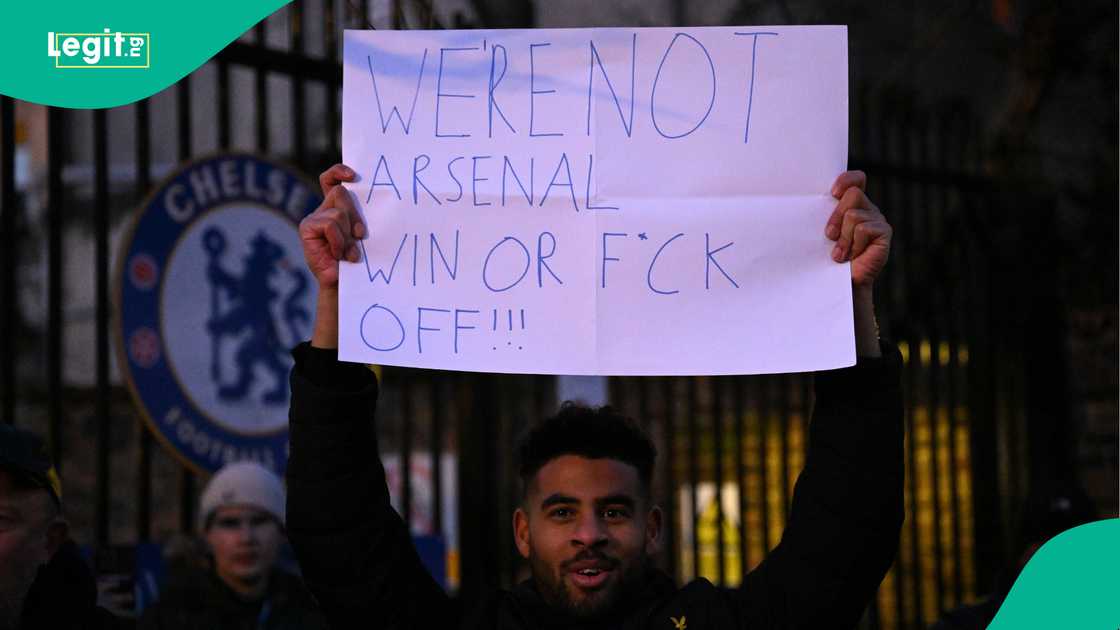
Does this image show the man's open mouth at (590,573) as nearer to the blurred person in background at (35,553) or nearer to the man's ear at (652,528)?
the man's ear at (652,528)

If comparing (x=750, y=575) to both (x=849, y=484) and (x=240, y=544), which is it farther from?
(x=240, y=544)

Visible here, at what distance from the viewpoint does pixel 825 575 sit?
7.32 feet

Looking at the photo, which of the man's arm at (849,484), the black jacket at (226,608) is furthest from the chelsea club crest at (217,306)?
the man's arm at (849,484)

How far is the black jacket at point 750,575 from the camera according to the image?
222 cm

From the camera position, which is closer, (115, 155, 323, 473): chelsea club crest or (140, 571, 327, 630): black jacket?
(140, 571, 327, 630): black jacket

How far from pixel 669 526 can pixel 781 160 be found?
269 cm

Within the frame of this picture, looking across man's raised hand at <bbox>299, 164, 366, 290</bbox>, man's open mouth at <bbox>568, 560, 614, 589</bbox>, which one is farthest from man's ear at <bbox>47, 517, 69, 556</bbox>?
man's open mouth at <bbox>568, 560, 614, 589</bbox>

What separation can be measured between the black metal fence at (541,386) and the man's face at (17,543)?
2.75 feet

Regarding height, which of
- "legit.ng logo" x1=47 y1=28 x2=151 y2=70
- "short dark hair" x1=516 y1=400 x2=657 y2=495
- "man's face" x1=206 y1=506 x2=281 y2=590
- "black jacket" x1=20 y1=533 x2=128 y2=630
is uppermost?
"legit.ng logo" x1=47 y1=28 x2=151 y2=70

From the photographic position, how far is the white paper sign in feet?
7.29

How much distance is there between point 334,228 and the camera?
223cm

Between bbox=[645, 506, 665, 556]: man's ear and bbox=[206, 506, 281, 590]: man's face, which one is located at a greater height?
bbox=[645, 506, 665, 556]: man's ear

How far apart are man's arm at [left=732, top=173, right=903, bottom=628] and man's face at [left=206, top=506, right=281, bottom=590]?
6.05 ft

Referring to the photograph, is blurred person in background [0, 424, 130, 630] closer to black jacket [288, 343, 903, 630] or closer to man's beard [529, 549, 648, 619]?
black jacket [288, 343, 903, 630]
